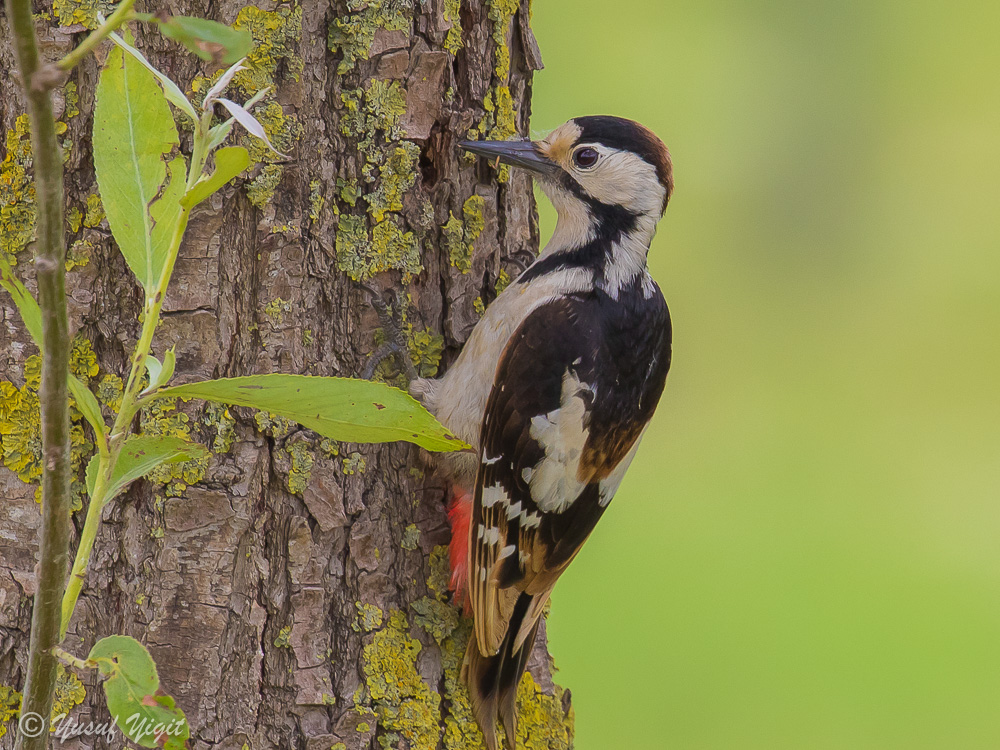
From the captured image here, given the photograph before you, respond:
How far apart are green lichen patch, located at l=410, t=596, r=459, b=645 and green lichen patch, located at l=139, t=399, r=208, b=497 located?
0.47 metres

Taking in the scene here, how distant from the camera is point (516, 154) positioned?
1896 millimetres

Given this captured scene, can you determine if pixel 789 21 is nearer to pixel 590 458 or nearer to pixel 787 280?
pixel 787 280

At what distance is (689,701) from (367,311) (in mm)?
3155

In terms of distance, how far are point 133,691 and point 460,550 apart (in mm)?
958

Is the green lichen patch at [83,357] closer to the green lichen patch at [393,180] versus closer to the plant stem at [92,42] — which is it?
the green lichen patch at [393,180]

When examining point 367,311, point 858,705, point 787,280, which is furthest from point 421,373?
point 787,280

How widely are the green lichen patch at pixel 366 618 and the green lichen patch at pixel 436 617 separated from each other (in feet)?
0.28

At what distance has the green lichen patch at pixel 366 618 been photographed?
5.59 ft

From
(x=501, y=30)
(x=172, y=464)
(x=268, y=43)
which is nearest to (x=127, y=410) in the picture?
(x=172, y=464)

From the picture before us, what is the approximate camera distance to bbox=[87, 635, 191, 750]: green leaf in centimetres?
93

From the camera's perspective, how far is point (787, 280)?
6.08 m

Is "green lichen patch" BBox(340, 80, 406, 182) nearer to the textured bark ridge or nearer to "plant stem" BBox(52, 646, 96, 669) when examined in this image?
the textured bark ridge

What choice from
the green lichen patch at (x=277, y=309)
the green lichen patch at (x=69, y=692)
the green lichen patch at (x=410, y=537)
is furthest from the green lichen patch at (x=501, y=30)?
the green lichen patch at (x=69, y=692)

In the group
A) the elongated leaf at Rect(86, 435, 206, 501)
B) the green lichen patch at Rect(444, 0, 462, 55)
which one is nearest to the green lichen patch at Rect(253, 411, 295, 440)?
the elongated leaf at Rect(86, 435, 206, 501)
